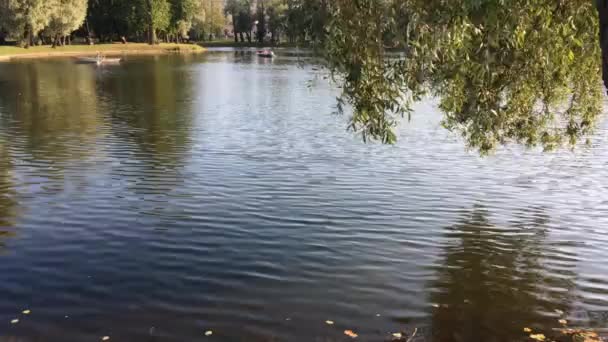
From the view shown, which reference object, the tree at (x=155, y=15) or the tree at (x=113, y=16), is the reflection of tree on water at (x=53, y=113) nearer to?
the tree at (x=155, y=15)

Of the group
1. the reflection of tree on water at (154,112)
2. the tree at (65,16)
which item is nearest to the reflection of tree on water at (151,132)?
the reflection of tree on water at (154,112)

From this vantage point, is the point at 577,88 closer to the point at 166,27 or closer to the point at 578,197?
the point at 578,197

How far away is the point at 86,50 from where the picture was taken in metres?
105

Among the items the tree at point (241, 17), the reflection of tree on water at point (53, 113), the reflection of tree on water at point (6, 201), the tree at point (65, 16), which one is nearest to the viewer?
the reflection of tree on water at point (6, 201)

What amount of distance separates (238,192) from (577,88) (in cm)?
951

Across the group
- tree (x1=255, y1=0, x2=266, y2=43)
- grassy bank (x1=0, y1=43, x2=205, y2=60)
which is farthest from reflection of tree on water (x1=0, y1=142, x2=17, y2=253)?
tree (x1=255, y1=0, x2=266, y2=43)

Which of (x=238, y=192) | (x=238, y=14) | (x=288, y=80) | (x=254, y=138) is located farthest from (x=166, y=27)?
(x=238, y=192)

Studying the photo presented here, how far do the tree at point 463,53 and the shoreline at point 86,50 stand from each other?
82786 millimetres

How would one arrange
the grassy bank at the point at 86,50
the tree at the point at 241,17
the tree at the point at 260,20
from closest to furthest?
the grassy bank at the point at 86,50 < the tree at the point at 260,20 < the tree at the point at 241,17

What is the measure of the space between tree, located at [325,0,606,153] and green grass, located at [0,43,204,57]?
87.3 m

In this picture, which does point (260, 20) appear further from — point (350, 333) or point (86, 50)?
point (350, 333)

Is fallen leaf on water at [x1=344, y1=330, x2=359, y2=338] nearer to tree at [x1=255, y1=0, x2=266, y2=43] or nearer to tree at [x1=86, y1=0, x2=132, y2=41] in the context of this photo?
tree at [x1=86, y1=0, x2=132, y2=41]

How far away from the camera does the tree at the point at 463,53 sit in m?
9.57

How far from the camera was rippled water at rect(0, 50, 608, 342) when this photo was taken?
375 inches
